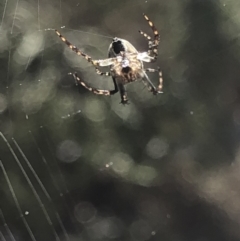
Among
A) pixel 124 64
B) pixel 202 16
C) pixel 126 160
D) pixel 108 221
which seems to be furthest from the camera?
pixel 108 221

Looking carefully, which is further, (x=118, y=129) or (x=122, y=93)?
(x=118, y=129)

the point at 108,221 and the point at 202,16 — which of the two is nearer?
the point at 202,16

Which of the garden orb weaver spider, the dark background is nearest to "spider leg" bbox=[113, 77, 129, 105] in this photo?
the garden orb weaver spider

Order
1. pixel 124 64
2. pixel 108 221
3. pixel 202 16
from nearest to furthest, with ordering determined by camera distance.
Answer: pixel 124 64, pixel 202 16, pixel 108 221

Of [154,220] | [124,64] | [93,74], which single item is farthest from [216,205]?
[124,64]

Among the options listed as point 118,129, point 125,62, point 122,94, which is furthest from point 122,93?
point 118,129

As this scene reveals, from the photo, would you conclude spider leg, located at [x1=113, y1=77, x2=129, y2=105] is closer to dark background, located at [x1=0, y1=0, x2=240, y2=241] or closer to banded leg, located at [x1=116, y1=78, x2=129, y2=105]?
banded leg, located at [x1=116, y1=78, x2=129, y2=105]

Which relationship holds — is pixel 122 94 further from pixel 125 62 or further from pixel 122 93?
pixel 125 62

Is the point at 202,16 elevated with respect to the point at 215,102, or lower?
elevated

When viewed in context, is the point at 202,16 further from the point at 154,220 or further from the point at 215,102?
the point at 154,220
